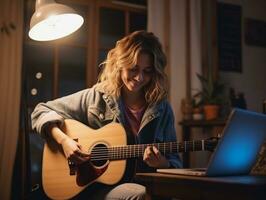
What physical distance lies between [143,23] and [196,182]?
2609mm

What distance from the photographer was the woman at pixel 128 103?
173cm

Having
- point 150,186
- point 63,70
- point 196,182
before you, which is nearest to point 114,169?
point 150,186

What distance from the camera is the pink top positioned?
1791 millimetres

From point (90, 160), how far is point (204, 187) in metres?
0.77

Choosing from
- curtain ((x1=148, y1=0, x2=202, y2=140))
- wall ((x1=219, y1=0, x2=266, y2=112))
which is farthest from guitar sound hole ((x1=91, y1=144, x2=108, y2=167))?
wall ((x1=219, y1=0, x2=266, y2=112))

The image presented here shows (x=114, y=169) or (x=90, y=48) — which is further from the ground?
(x=90, y=48)

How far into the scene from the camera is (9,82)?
2.66m

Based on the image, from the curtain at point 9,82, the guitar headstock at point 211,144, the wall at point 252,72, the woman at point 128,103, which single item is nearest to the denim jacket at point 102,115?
the woman at point 128,103

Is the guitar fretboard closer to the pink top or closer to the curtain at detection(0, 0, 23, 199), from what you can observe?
the pink top

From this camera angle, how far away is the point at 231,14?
380 cm

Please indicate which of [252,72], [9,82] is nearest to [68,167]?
[9,82]

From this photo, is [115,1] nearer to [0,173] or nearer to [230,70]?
[230,70]

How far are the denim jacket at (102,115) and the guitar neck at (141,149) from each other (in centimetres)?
9

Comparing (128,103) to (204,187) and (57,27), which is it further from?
(204,187)
